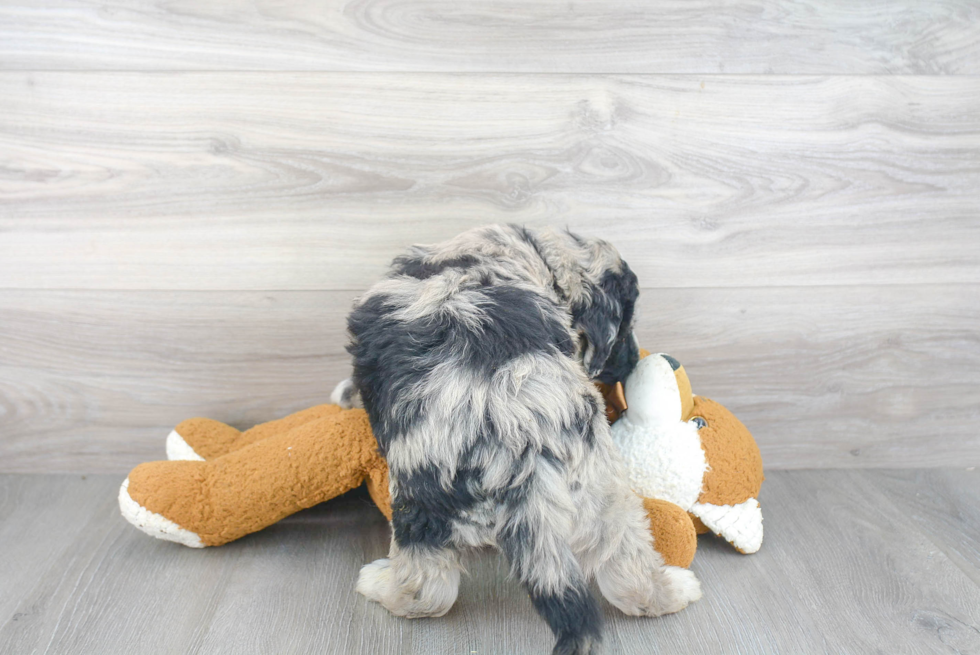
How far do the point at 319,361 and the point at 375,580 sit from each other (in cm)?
71

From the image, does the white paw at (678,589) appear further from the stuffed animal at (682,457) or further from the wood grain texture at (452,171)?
the wood grain texture at (452,171)

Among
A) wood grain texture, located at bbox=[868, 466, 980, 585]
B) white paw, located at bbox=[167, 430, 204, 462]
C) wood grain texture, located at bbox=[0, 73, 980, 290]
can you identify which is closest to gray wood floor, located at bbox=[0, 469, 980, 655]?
wood grain texture, located at bbox=[868, 466, 980, 585]

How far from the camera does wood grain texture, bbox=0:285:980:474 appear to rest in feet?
6.57

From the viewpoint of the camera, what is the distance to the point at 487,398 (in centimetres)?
129

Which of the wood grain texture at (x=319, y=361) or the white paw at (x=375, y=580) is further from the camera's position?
the wood grain texture at (x=319, y=361)

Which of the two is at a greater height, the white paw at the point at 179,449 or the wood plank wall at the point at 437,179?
the wood plank wall at the point at 437,179

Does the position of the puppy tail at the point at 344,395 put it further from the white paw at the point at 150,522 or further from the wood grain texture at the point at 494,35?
the wood grain texture at the point at 494,35

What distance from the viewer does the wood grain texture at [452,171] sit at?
189 cm

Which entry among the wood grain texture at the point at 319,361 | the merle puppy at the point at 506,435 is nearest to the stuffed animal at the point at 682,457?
the merle puppy at the point at 506,435

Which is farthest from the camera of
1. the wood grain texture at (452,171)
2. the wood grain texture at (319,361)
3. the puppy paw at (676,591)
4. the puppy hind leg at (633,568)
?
the wood grain texture at (319,361)

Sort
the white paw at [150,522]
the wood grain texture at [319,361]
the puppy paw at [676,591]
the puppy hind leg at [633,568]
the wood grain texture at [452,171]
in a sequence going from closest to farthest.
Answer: the puppy hind leg at [633,568], the puppy paw at [676,591], the white paw at [150,522], the wood grain texture at [452,171], the wood grain texture at [319,361]

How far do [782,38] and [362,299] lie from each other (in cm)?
129

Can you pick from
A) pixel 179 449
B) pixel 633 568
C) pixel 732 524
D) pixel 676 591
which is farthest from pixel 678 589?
pixel 179 449

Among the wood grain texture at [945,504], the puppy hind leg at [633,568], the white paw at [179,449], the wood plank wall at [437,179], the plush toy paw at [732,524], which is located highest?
the wood plank wall at [437,179]
